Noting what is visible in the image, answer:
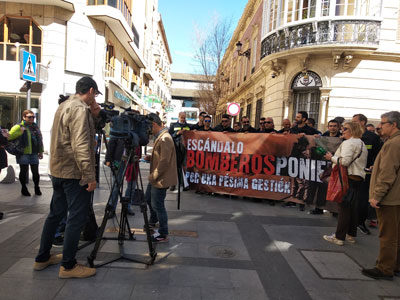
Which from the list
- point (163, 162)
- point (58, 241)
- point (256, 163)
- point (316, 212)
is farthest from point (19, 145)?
point (316, 212)

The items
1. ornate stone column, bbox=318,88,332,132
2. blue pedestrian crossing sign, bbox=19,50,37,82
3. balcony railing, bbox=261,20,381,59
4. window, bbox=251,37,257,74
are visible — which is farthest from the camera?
window, bbox=251,37,257,74

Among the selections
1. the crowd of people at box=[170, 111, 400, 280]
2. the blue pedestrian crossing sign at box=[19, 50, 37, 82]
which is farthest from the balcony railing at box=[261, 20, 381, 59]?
the blue pedestrian crossing sign at box=[19, 50, 37, 82]

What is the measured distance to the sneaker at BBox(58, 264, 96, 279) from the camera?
2.97m

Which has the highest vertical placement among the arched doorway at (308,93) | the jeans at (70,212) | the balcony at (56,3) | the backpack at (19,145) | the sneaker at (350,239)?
the balcony at (56,3)

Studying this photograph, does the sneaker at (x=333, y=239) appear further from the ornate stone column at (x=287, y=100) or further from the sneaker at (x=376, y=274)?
the ornate stone column at (x=287, y=100)

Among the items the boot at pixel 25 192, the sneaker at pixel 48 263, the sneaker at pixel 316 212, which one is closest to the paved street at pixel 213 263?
the sneaker at pixel 48 263

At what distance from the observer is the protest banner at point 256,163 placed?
6180 mm

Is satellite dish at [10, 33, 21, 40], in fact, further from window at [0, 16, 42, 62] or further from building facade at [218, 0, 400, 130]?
building facade at [218, 0, 400, 130]

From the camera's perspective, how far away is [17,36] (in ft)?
47.3

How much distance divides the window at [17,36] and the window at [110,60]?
3996mm

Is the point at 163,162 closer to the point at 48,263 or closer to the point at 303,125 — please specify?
the point at 48,263

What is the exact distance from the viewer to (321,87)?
39.8ft

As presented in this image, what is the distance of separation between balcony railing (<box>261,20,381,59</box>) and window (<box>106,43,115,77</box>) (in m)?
10.8

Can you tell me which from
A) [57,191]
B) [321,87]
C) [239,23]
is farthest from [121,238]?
[239,23]
